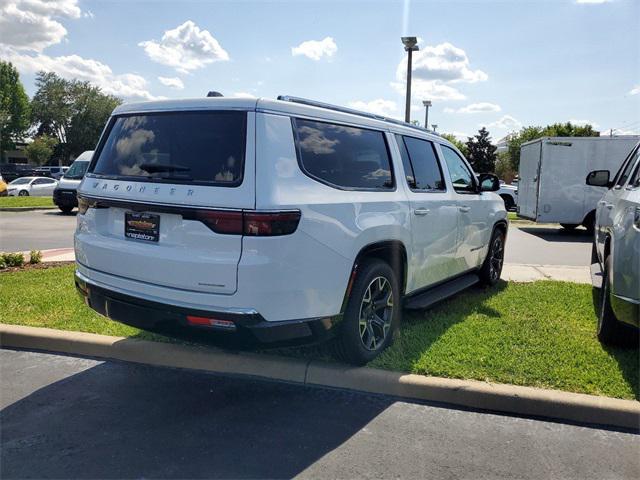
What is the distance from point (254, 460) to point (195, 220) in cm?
143

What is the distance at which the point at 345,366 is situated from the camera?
398 centimetres

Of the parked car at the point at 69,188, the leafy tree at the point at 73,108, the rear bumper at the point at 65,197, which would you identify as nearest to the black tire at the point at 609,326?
the parked car at the point at 69,188

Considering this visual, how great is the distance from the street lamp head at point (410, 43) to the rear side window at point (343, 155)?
14569 mm

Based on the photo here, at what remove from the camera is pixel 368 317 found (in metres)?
4.09

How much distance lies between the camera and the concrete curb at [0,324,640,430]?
11.4ft

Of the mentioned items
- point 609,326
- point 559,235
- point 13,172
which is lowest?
point 559,235

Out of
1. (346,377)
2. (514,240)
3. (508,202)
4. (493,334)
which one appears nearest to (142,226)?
(346,377)

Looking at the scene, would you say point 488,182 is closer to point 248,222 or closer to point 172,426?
point 248,222

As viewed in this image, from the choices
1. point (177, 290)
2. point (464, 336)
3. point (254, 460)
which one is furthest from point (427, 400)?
point (177, 290)

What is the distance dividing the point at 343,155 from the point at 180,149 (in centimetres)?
118

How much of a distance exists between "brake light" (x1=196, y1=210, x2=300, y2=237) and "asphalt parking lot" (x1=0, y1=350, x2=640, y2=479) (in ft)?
4.08

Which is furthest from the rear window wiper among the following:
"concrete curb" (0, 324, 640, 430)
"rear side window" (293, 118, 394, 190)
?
"concrete curb" (0, 324, 640, 430)

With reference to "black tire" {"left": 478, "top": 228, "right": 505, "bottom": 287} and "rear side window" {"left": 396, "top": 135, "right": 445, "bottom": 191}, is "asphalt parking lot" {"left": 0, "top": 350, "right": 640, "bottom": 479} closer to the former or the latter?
"rear side window" {"left": 396, "top": 135, "right": 445, "bottom": 191}

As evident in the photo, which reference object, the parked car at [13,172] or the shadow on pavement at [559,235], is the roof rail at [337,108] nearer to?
the shadow on pavement at [559,235]
